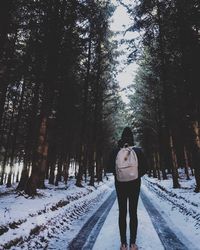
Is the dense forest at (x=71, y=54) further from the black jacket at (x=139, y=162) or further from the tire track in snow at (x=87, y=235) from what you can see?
the black jacket at (x=139, y=162)

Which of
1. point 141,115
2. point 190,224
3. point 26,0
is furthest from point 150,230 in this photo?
point 141,115

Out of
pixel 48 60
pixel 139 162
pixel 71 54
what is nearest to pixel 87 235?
pixel 139 162

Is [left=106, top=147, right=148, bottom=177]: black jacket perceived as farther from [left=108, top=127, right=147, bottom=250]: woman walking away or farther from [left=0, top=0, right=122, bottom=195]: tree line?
[left=0, top=0, right=122, bottom=195]: tree line

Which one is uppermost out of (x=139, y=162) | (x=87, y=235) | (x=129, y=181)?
(x=139, y=162)

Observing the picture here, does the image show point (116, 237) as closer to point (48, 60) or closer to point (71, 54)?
point (48, 60)

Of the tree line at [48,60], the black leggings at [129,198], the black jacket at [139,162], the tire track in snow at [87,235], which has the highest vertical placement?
the tree line at [48,60]

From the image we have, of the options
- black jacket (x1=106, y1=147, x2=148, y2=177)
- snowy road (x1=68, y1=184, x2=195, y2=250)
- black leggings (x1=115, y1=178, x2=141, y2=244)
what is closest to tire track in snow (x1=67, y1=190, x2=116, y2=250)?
snowy road (x1=68, y1=184, x2=195, y2=250)

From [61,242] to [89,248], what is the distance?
0.89 meters

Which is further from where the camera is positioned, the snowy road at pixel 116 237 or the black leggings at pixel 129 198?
the snowy road at pixel 116 237

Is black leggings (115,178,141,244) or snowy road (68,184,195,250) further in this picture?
snowy road (68,184,195,250)

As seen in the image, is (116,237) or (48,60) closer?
(116,237)

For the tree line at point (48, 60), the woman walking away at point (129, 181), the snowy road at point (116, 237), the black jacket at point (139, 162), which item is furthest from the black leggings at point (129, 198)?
the tree line at point (48, 60)

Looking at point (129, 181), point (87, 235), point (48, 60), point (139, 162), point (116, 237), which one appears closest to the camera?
point (129, 181)

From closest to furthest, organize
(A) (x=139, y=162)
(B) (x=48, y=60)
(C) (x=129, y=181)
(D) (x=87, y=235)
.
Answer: (C) (x=129, y=181), (A) (x=139, y=162), (D) (x=87, y=235), (B) (x=48, y=60)
